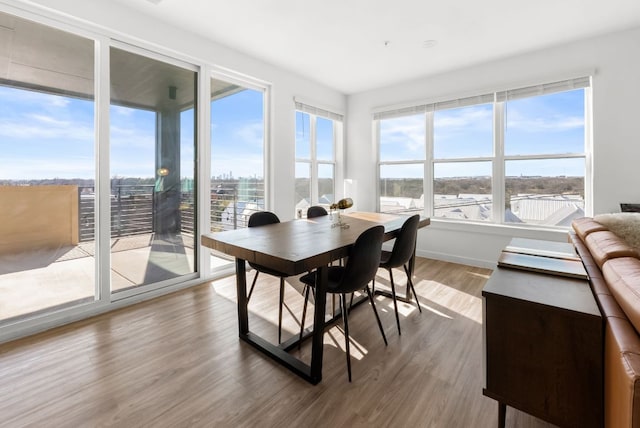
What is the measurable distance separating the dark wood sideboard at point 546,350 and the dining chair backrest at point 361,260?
2.26ft

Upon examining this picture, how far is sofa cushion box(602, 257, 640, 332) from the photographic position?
0.99m

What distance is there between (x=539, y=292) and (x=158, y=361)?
224 cm

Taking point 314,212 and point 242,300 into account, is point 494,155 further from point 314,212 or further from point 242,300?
point 242,300

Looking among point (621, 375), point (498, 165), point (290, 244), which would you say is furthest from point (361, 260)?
point (498, 165)

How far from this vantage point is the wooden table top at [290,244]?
63.5 inches

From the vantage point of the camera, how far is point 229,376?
1854 millimetres

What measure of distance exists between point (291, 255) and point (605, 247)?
5.59 feet

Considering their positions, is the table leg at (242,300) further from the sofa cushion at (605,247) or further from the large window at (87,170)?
the sofa cushion at (605,247)

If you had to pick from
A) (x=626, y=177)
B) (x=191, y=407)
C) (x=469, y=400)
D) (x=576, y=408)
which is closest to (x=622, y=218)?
(x=576, y=408)

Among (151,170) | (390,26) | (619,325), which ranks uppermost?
(390,26)

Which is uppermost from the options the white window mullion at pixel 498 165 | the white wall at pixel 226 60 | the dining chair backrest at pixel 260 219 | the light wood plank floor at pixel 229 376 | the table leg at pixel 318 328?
the white wall at pixel 226 60

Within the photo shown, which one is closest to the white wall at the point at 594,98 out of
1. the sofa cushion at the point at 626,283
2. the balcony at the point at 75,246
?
the sofa cushion at the point at 626,283

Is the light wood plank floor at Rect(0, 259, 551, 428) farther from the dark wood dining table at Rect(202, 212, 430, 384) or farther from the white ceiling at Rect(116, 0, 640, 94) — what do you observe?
the white ceiling at Rect(116, 0, 640, 94)

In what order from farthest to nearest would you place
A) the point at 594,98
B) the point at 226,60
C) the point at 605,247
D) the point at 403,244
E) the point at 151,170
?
the point at 226,60 < the point at 594,98 < the point at 151,170 < the point at 403,244 < the point at 605,247
